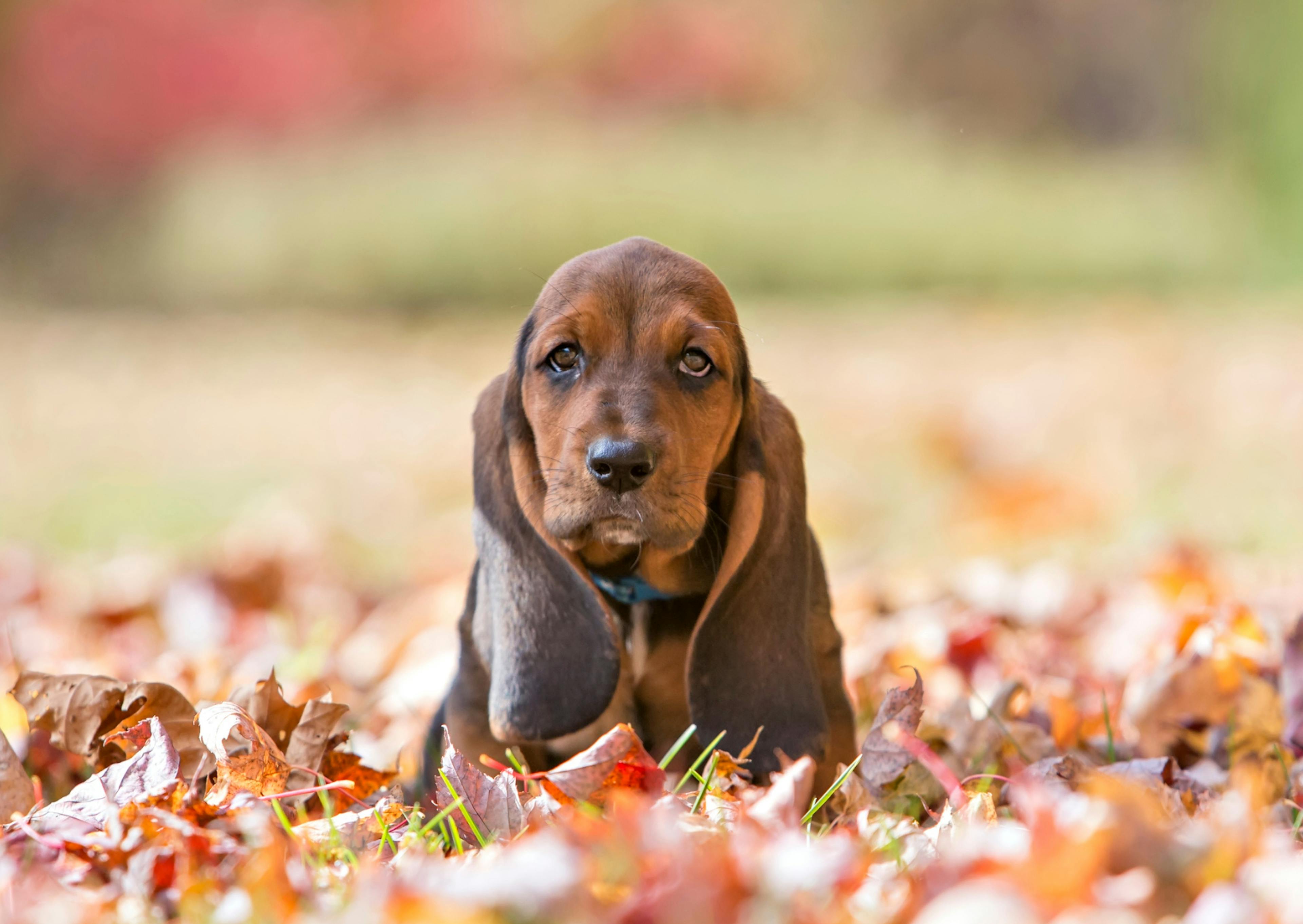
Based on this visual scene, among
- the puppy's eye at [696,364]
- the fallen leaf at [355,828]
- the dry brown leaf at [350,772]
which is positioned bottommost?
the dry brown leaf at [350,772]

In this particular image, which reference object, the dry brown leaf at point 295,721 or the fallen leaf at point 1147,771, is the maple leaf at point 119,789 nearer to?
the dry brown leaf at point 295,721

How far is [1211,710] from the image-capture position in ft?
12.0

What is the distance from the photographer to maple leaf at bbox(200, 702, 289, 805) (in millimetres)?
2715

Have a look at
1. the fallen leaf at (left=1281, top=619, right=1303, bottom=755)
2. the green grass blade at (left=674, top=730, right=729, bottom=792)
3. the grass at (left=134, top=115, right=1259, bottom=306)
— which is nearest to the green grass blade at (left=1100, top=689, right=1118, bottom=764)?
the fallen leaf at (left=1281, top=619, right=1303, bottom=755)

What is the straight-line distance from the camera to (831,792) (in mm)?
2598

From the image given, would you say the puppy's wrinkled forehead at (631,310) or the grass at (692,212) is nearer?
the puppy's wrinkled forehead at (631,310)

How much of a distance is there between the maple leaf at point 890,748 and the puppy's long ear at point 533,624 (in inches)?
22.8

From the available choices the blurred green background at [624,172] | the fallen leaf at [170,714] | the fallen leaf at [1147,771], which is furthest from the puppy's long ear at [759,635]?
the blurred green background at [624,172]

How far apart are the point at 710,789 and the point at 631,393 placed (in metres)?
0.85

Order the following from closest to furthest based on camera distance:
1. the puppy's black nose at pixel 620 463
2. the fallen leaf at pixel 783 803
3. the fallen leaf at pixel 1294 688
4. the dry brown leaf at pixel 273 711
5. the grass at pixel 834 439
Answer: the fallen leaf at pixel 783 803 → the puppy's black nose at pixel 620 463 → the dry brown leaf at pixel 273 711 → the fallen leaf at pixel 1294 688 → the grass at pixel 834 439

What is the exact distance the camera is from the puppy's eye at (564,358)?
3.08 m

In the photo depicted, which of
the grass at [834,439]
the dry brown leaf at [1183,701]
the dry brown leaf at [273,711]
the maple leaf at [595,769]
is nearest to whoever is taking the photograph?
the maple leaf at [595,769]

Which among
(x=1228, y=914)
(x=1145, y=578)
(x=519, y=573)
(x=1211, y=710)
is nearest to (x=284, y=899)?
(x=519, y=573)

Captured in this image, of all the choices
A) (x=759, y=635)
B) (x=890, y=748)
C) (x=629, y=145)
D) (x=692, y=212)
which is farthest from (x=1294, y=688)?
(x=629, y=145)
